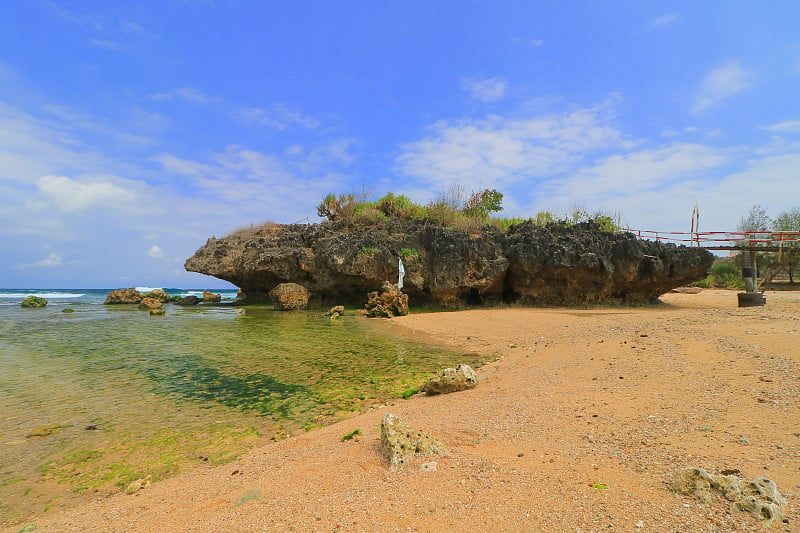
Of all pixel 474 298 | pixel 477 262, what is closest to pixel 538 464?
pixel 477 262

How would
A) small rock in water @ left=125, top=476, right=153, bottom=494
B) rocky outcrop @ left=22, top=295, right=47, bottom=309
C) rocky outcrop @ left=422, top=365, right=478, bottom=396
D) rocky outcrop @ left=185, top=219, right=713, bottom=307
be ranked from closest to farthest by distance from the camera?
small rock in water @ left=125, top=476, right=153, bottom=494
rocky outcrop @ left=422, top=365, right=478, bottom=396
rocky outcrop @ left=185, top=219, right=713, bottom=307
rocky outcrop @ left=22, top=295, right=47, bottom=309

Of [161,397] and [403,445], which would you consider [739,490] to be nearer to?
[403,445]

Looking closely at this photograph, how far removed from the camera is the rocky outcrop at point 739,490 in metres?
1.94

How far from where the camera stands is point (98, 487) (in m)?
3.53

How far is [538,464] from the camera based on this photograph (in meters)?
2.90

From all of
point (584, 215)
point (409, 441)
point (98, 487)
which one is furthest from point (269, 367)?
point (584, 215)

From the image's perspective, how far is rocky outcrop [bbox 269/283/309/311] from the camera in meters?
21.8

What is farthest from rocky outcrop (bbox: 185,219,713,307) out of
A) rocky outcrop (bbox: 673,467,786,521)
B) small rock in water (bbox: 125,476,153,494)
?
small rock in water (bbox: 125,476,153,494)

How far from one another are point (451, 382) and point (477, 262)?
46.2 feet

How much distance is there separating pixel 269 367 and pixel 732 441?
777 cm

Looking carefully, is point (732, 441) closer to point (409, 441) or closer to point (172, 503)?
point (409, 441)

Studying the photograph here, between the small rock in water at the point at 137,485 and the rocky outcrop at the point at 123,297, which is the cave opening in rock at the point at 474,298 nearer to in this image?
the small rock in water at the point at 137,485

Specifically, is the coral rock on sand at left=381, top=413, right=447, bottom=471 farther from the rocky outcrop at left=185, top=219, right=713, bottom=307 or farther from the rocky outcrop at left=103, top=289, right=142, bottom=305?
the rocky outcrop at left=103, top=289, right=142, bottom=305

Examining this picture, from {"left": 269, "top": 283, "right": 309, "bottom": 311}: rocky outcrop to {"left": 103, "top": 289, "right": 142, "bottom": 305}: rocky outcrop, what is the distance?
60.9 feet
